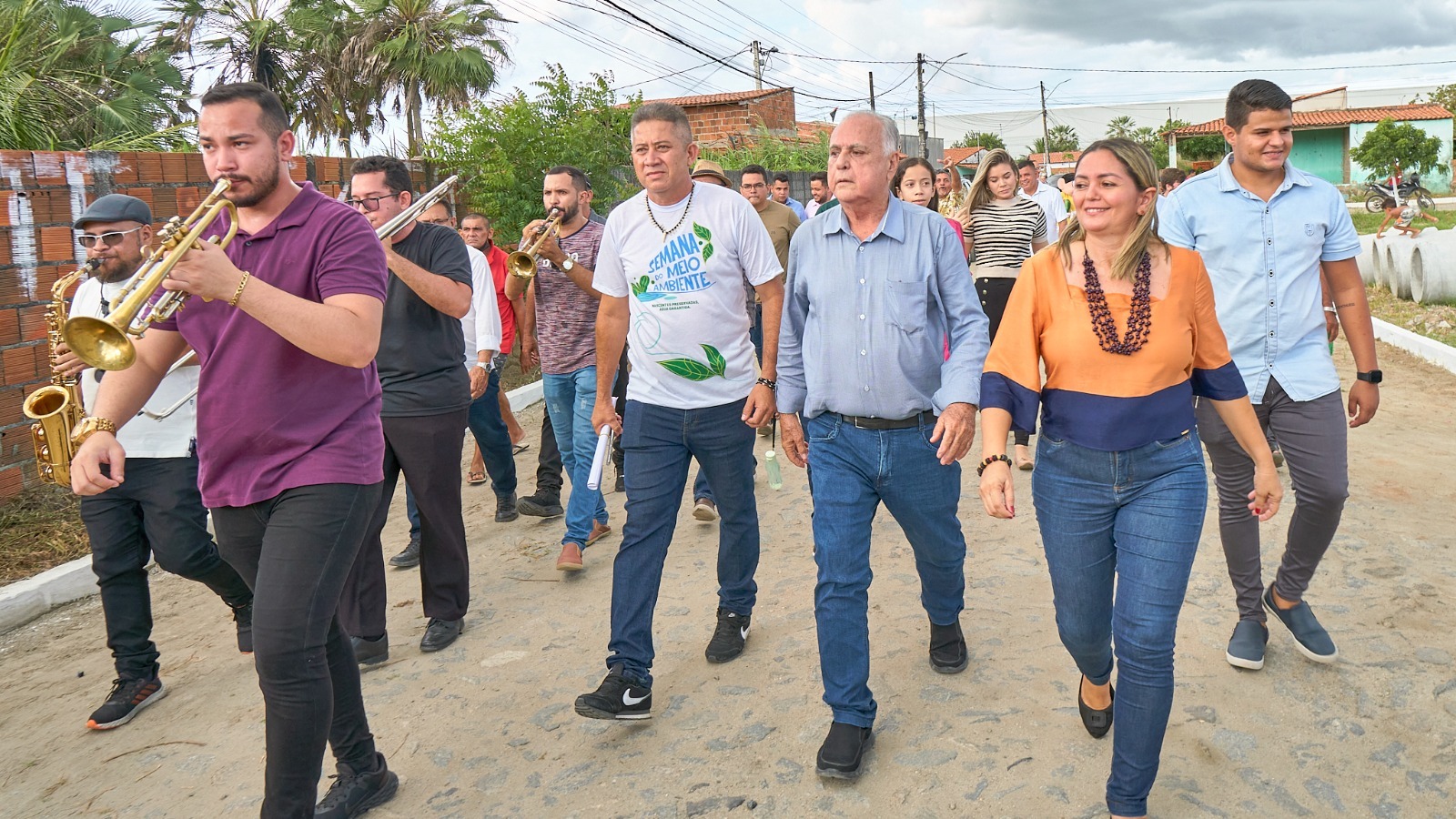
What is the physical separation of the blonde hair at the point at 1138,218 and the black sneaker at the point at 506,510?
4496 millimetres

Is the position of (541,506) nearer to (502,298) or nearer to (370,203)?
(502,298)

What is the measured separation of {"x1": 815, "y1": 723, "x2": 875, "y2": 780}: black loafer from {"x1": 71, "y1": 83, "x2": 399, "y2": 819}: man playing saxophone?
4.92 feet

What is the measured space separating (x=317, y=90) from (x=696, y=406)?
28198 mm

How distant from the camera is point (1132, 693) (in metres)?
3.05

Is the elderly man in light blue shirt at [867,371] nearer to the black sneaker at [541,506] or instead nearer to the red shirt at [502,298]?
the black sneaker at [541,506]

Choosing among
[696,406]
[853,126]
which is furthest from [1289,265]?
[696,406]

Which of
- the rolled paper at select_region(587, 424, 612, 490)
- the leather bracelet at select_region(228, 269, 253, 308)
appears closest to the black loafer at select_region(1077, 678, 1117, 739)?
the rolled paper at select_region(587, 424, 612, 490)

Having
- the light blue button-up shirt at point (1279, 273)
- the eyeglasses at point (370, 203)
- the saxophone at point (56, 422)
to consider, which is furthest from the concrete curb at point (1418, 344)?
the saxophone at point (56, 422)

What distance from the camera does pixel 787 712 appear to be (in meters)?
4.01

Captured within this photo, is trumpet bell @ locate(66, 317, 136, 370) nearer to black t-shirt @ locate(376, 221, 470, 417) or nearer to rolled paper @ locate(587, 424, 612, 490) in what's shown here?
black t-shirt @ locate(376, 221, 470, 417)

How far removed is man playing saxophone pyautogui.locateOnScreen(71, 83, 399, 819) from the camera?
293cm

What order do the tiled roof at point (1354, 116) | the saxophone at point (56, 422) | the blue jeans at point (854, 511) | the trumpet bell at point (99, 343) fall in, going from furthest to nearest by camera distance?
1. the tiled roof at point (1354, 116)
2. the blue jeans at point (854, 511)
3. the saxophone at point (56, 422)
4. the trumpet bell at point (99, 343)

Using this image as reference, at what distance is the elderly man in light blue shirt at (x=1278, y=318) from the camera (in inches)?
155

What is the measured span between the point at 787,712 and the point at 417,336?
2.24m
